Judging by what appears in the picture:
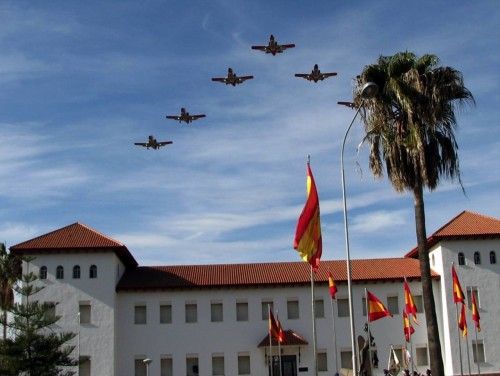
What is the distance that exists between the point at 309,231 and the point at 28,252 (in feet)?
105

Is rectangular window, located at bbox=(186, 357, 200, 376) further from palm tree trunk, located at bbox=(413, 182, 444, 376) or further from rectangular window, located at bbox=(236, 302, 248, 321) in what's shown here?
palm tree trunk, located at bbox=(413, 182, 444, 376)

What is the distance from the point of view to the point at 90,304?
169 ft

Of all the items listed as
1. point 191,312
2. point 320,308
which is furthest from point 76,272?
point 320,308

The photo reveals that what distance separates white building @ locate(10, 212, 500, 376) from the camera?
51312mm

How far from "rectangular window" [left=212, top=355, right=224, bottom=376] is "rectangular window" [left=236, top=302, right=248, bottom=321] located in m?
2.89

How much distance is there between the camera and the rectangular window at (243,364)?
2061 inches

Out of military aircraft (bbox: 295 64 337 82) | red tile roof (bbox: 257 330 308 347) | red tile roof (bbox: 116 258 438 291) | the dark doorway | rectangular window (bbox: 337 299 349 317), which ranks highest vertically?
military aircraft (bbox: 295 64 337 82)

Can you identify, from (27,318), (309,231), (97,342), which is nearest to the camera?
(309,231)

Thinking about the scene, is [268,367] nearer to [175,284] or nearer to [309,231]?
[175,284]

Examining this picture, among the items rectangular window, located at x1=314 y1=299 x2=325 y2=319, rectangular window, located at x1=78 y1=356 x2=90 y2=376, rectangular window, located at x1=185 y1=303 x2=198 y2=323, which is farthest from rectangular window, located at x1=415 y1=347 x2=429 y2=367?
rectangular window, located at x1=78 y1=356 x2=90 y2=376

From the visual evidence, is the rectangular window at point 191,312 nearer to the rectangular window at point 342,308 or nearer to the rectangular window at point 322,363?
the rectangular window at point 322,363

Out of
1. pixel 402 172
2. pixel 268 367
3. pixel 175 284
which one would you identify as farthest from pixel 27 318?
pixel 402 172

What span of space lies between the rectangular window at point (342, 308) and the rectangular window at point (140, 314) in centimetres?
1319

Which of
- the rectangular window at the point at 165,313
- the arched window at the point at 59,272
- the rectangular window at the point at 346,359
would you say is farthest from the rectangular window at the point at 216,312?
the arched window at the point at 59,272
